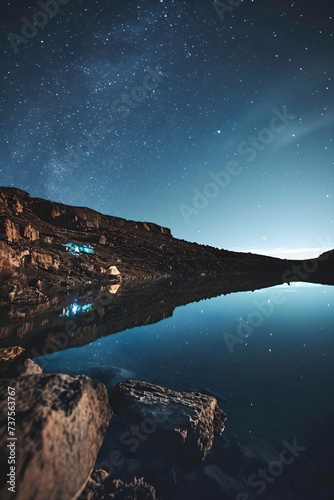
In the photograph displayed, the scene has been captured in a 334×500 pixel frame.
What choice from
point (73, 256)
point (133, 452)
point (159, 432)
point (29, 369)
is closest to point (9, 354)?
point (29, 369)

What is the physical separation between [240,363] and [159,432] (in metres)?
5.67

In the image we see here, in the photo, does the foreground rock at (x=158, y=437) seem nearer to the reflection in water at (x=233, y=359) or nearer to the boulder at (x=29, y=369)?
the reflection in water at (x=233, y=359)

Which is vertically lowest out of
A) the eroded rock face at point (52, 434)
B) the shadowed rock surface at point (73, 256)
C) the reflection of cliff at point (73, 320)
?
the reflection of cliff at point (73, 320)

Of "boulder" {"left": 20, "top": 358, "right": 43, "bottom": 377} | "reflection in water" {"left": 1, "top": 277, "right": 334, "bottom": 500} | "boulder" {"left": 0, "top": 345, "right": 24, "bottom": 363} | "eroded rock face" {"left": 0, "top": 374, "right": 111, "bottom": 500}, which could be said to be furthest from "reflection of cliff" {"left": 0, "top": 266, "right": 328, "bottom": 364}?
"eroded rock face" {"left": 0, "top": 374, "right": 111, "bottom": 500}

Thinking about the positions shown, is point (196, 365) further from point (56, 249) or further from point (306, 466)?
point (56, 249)

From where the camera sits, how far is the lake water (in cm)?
596

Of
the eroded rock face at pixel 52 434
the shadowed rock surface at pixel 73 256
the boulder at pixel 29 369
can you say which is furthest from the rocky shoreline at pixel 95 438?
the shadowed rock surface at pixel 73 256

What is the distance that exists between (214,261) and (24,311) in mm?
66769

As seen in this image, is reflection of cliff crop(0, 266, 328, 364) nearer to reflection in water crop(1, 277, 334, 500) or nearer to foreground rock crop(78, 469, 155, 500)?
reflection in water crop(1, 277, 334, 500)
